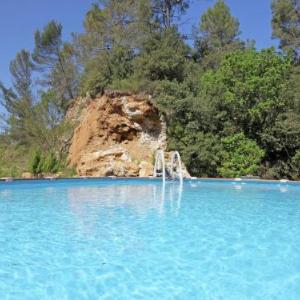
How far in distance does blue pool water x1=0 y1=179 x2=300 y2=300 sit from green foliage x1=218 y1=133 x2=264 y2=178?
697 centimetres

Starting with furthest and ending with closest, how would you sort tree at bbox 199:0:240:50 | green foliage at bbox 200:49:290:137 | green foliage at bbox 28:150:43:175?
tree at bbox 199:0:240:50 → green foliage at bbox 200:49:290:137 → green foliage at bbox 28:150:43:175

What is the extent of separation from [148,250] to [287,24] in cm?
2443

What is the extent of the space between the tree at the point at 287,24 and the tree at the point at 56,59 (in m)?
14.1

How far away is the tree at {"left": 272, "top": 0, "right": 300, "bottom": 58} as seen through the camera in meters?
24.4

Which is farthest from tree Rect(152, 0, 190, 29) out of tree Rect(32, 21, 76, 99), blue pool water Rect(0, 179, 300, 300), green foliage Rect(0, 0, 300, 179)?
blue pool water Rect(0, 179, 300, 300)

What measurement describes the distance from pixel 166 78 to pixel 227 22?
8956 mm

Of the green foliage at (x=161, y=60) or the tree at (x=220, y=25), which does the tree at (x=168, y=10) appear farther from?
the green foliage at (x=161, y=60)

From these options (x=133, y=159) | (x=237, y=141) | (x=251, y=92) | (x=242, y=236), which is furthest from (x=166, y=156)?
(x=242, y=236)

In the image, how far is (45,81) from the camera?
84.4ft

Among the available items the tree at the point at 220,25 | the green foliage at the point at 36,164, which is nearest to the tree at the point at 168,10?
the tree at the point at 220,25

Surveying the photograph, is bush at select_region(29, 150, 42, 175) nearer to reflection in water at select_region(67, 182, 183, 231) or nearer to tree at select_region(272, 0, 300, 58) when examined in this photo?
reflection in water at select_region(67, 182, 183, 231)

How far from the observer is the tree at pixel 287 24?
24.4 m

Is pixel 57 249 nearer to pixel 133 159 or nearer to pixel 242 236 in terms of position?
pixel 242 236

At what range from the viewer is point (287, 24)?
25109 millimetres
